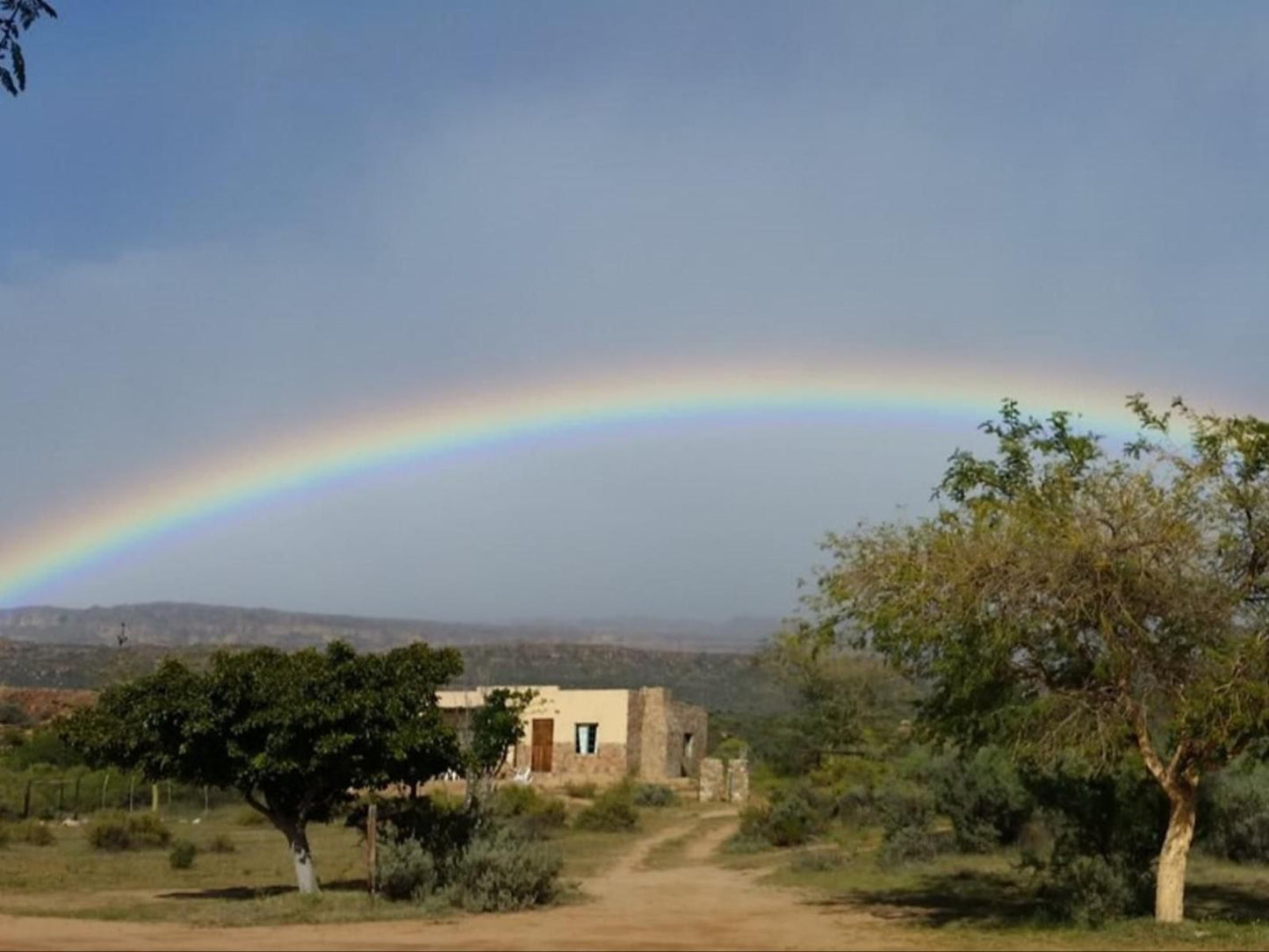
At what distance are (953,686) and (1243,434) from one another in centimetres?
495

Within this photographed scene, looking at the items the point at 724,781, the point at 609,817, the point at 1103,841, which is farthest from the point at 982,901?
the point at 724,781

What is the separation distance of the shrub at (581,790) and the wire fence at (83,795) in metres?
12.3

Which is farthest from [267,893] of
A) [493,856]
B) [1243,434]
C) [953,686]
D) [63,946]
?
[1243,434]

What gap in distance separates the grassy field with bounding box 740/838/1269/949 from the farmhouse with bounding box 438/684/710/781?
25492mm

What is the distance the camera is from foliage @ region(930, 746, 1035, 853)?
31766mm

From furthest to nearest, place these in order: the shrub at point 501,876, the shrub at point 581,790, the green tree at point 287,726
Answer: the shrub at point 581,790, the shrub at point 501,876, the green tree at point 287,726

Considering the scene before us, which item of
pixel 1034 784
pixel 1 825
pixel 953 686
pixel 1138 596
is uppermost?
pixel 1138 596

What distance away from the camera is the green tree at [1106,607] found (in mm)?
18062

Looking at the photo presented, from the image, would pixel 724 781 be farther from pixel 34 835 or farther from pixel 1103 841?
pixel 1103 841

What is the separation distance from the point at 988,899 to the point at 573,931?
323 inches

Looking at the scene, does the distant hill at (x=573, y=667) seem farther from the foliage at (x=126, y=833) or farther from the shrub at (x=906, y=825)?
the shrub at (x=906, y=825)

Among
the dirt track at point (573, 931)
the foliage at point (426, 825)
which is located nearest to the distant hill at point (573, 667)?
the foliage at point (426, 825)

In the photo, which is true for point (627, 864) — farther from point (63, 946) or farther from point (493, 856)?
point (63, 946)

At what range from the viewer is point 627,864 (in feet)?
106
